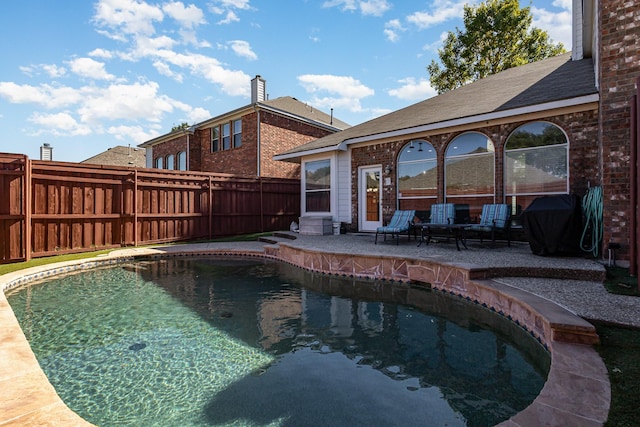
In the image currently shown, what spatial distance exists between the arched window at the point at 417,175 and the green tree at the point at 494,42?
50.0ft

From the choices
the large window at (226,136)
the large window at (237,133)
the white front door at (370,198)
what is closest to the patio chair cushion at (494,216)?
the white front door at (370,198)

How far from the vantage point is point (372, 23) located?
13180 millimetres

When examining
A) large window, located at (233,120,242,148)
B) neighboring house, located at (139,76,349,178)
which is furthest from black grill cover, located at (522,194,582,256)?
large window, located at (233,120,242,148)

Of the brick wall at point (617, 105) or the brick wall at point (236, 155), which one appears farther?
the brick wall at point (236, 155)

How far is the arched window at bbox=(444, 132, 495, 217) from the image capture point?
809 cm

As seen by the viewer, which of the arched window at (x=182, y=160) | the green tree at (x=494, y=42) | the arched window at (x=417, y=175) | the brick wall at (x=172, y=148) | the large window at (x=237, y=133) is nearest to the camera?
the arched window at (x=417, y=175)

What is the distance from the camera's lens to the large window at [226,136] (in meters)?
16.9

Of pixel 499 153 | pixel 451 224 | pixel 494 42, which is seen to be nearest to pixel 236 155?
pixel 451 224

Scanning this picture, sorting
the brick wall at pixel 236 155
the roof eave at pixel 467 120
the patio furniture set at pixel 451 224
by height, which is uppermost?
the brick wall at pixel 236 155

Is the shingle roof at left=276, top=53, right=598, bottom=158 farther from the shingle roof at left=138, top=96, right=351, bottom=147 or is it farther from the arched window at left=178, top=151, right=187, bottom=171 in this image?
the arched window at left=178, top=151, right=187, bottom=171

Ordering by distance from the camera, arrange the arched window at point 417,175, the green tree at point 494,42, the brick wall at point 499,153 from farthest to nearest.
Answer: the green tree at point 494,42
the arched window at point 417,175
the brick wall at point 499,153

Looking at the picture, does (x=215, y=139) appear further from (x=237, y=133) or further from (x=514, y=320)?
(x=514, y=320)

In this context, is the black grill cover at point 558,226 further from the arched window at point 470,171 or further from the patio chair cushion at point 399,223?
the patio chair cushion at point 399,223

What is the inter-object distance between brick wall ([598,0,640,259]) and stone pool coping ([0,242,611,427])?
2.29 m
